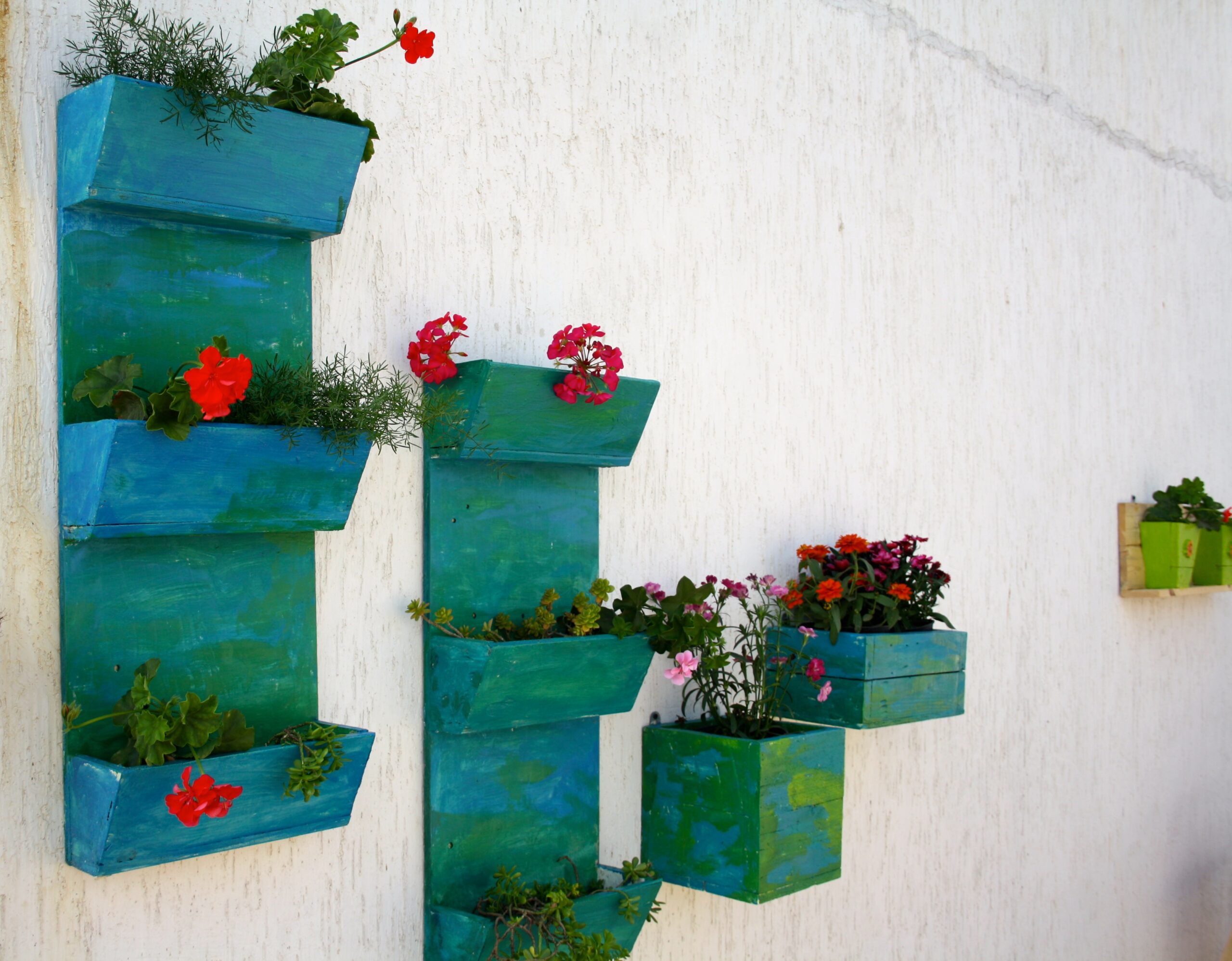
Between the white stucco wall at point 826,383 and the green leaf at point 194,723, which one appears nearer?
the green leaf at point 194,723

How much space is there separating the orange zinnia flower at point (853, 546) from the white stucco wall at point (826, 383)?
15 centimetres

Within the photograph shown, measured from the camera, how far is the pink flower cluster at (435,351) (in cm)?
174

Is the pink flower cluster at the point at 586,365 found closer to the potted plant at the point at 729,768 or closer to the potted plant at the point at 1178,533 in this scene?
the potted plant at the point at 729,768

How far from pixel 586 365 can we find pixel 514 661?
0.45 metres

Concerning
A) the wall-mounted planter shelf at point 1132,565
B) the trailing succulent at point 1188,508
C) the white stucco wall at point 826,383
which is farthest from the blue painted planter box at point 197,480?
the trailing succulent at point 1188,508

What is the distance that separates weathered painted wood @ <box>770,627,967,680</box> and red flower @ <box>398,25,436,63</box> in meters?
1.26

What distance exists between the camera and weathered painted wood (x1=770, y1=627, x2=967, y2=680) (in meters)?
2.24

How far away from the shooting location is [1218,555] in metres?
3.50

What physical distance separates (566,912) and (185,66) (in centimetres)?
125

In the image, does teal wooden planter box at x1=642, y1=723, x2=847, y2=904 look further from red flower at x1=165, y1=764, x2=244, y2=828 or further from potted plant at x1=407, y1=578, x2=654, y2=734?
red flower at x1=165, y1=764, x2=244, y2=828

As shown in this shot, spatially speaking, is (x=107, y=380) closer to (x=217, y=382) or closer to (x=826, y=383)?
(x=217, y=382)

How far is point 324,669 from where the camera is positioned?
175 centimetres

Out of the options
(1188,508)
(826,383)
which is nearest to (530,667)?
(826,383)

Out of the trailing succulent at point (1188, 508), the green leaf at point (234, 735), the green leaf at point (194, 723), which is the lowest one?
the green leaf at point (234, 735)
